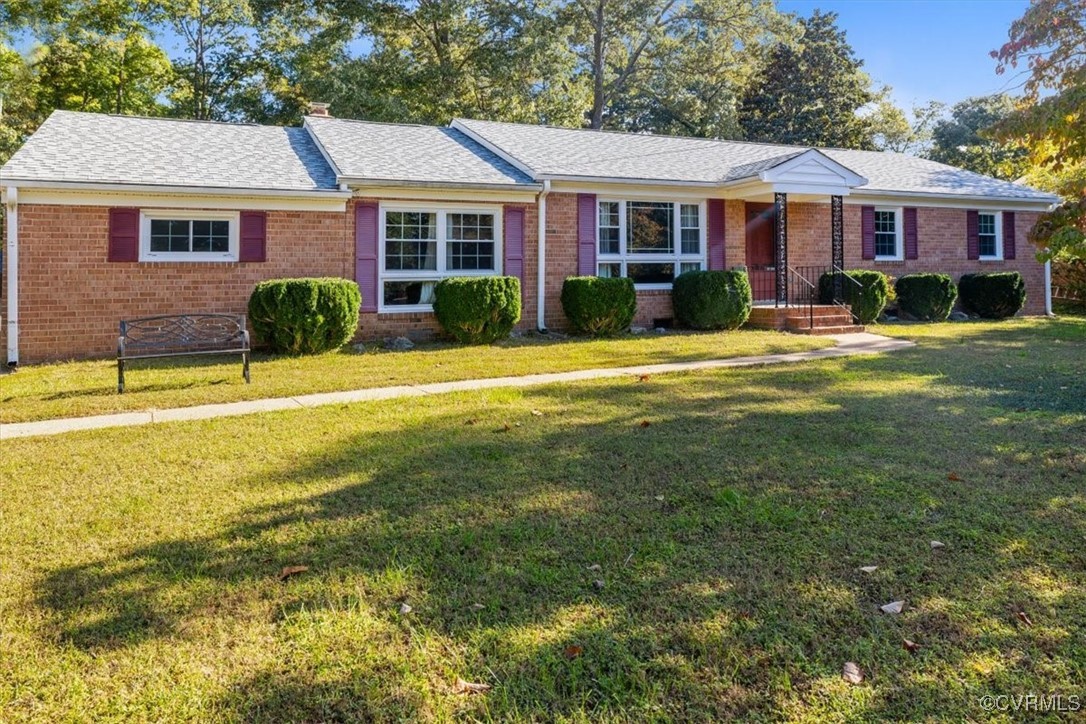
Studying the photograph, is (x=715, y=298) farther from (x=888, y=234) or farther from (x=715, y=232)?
(x=888, y=234)

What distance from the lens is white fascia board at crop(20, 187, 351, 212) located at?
34.6 ft

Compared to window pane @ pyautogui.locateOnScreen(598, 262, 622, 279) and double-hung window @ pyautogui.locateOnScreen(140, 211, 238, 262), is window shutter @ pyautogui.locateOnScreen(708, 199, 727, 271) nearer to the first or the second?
window pane @ pyautogui.locateOnScreen(598, 262, 622, 279)

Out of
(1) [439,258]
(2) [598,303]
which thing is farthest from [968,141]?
(1) [439,258]

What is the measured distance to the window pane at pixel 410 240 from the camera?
12.8 metres

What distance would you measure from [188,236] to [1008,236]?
19195mm

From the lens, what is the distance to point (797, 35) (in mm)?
28797

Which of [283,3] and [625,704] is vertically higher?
[283,3]

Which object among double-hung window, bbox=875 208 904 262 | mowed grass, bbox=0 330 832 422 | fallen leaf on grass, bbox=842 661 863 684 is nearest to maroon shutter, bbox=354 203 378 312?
Result: mowed grass, bbox=0 330 832 422

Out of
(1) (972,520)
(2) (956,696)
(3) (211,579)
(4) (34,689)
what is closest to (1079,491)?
(1) (972,520)

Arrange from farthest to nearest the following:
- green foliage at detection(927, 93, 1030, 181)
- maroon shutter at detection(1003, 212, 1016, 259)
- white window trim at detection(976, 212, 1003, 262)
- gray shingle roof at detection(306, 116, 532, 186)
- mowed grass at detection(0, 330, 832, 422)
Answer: green foliage at detection(927, 93, 1030, 181) → maroon shutter at detection(1003, 212, 1016, 259) → white window trim at detection(976, 212, 1003, 262) → gray shingle roof at detection(306, 116, 532, 186) → mowed grass at detection(0, 330, 832, 422)

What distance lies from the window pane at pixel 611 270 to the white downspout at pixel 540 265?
1.38 metres

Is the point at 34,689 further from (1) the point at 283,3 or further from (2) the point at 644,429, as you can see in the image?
(1) the point at 283,3

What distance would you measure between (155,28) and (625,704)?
29.5 meters

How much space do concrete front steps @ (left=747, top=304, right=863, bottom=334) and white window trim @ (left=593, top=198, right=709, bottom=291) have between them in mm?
1679
